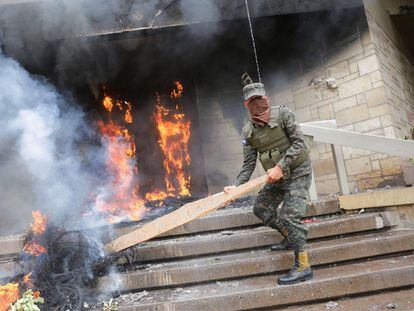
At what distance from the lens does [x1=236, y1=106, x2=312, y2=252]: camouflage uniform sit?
4105 millimetres

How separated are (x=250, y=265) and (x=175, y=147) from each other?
6.16 meters

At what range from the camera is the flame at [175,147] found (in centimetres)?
1006

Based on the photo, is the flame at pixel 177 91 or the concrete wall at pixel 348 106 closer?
the concrete wall at pixel 348 106

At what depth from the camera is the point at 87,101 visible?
10.2 meters

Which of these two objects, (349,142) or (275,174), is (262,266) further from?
(349,142)

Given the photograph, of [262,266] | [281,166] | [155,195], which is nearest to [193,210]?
[281,166]

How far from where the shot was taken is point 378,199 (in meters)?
5.38

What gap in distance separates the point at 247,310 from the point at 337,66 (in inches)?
245

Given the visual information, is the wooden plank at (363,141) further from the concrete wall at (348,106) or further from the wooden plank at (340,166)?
the concrete wall at (348,106)

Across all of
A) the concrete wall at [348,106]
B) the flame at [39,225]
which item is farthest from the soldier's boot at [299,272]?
the concrete wall at [348,106]

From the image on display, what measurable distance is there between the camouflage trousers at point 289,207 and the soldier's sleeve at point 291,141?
215mm

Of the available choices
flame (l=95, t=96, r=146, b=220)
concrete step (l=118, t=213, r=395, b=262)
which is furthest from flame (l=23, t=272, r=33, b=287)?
flame (l=95, t=96, r=146, b=220)

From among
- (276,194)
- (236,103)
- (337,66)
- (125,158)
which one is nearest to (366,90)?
(337,66)

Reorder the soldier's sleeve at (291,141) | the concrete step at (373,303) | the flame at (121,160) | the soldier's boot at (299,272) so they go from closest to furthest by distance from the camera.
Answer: the concrete step at (373,303)
the soldier's boot at (299,272)
the soldier's sleeve at (291,141)
the flame at (121,160)
